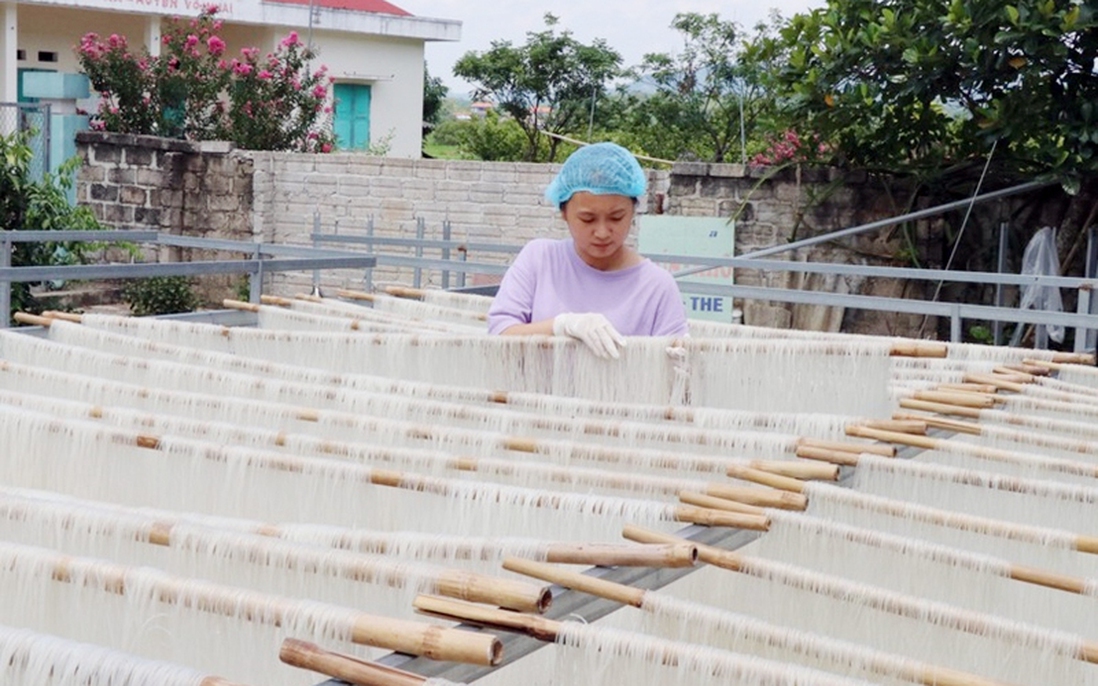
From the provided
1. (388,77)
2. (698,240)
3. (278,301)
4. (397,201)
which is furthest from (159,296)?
(388,77)

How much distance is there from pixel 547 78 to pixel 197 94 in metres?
7.68

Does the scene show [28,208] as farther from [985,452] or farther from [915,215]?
[985,452]

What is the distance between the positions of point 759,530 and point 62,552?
823 millimetres

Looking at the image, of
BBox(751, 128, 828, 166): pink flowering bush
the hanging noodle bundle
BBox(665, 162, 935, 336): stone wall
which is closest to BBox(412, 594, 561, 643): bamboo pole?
the hanging noodle bundle

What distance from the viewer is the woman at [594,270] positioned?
3219mm

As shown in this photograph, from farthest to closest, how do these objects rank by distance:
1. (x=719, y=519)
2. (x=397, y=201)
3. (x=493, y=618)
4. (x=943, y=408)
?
(x=397, y=201) → (x=943, y=408) → (x=719, y=519) → (x=493, y=618)

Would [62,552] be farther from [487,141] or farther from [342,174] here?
[487,141]

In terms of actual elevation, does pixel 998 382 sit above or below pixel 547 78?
below

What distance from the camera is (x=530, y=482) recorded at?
7.13ft

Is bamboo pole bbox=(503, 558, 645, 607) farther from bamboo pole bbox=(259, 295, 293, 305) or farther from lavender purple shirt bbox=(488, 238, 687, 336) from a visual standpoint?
bamboo pole bbox=(259, 295, 293, 305)

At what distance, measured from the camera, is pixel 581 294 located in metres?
3.37

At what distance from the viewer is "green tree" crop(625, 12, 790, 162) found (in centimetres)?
1797

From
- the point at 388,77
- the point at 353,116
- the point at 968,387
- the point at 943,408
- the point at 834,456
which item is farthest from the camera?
the point at 388,77

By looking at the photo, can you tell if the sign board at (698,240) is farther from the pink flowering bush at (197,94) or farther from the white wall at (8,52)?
the white wall at (8,52)
